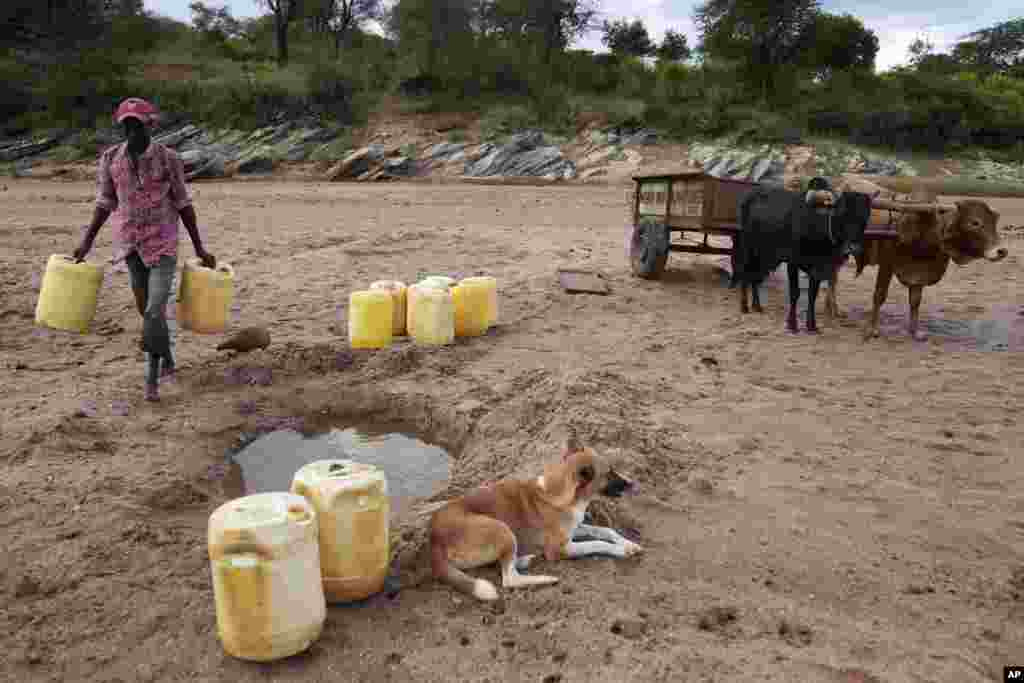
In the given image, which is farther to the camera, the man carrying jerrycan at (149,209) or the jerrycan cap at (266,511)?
the man carrying jerrycan at (149,209)

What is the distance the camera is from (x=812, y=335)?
8.25 meters

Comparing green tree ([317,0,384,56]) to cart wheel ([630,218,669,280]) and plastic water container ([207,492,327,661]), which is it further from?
plastic water container ([207,492,327,661])

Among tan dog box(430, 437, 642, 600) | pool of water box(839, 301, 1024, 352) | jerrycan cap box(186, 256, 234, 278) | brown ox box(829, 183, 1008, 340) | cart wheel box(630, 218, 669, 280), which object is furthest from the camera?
cart wheel box(630, 218, 669, 280)

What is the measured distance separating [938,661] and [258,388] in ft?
17.0

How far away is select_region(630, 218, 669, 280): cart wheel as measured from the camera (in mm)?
10305

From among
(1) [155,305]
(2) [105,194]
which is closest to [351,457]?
(1) [155,305]

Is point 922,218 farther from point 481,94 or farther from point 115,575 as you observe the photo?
point 481,94

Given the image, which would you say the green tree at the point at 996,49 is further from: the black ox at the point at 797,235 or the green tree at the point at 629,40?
the black ox at the point at 797,235

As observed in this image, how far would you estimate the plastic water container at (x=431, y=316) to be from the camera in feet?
23.5

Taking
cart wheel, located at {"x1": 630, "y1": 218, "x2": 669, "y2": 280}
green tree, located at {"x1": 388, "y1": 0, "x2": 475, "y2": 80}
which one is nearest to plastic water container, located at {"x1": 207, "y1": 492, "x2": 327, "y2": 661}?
cart wheel, located at {"x1": 630, "y1": 218, "x2": 669, "y2": 280}

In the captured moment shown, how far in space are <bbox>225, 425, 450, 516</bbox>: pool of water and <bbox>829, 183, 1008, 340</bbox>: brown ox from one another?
17.0ft

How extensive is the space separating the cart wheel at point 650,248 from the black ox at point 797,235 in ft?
3.80

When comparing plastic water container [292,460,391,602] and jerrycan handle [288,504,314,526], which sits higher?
jerrycan handle [288,504,314,526]

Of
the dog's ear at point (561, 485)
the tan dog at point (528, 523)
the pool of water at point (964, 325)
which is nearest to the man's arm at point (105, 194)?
the tan dog at point (528, 523)
